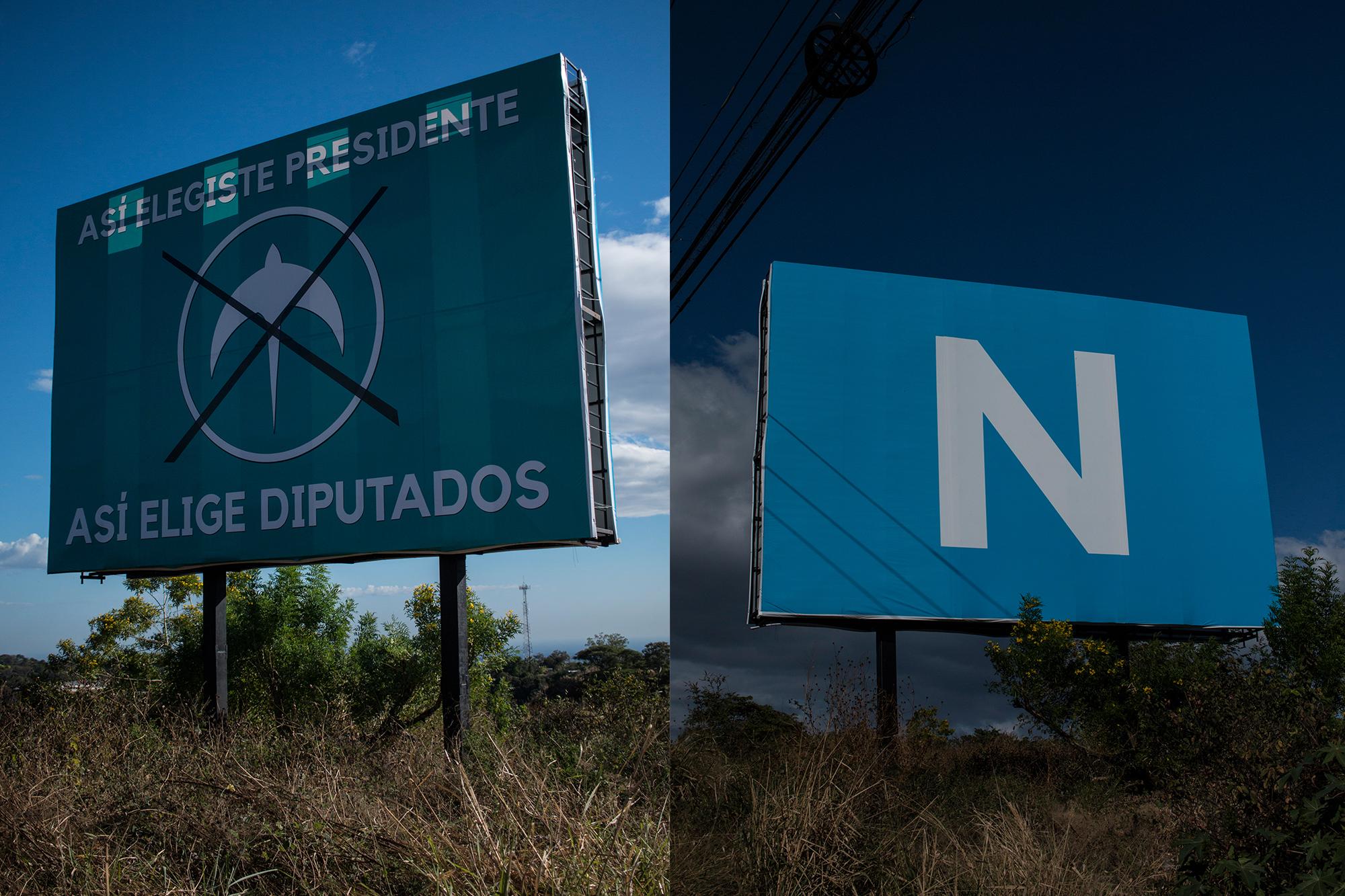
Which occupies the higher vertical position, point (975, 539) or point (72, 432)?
point (72, 432)

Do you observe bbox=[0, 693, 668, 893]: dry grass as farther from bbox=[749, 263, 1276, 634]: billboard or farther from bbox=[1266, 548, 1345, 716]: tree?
bbox=[1266, 548, 1345, 716]: tree

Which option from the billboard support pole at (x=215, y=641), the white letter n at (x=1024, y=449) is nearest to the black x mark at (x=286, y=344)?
the billboard support pole at (x=215, y=641)

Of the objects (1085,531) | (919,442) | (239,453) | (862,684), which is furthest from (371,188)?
(1085,531)

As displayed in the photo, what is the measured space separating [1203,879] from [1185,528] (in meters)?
5.12

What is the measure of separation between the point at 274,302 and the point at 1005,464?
21.9 ft

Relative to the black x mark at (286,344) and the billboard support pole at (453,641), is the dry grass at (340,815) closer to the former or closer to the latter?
the billboard support pole at (453,641)

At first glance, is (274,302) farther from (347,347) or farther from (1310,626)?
(1310,626)

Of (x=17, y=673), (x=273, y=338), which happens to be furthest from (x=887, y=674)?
(x=17, y=673)

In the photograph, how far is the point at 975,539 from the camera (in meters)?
7.49

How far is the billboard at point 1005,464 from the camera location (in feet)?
24.5

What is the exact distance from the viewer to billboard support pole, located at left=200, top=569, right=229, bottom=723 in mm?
8656

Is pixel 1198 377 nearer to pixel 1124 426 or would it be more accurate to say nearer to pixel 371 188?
pixel 1124 426

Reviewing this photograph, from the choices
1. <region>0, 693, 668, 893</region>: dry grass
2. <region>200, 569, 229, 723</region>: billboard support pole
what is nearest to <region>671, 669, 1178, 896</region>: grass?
<region>0, 693, 668, 893</region>: dry grass

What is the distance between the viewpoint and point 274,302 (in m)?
8.30
